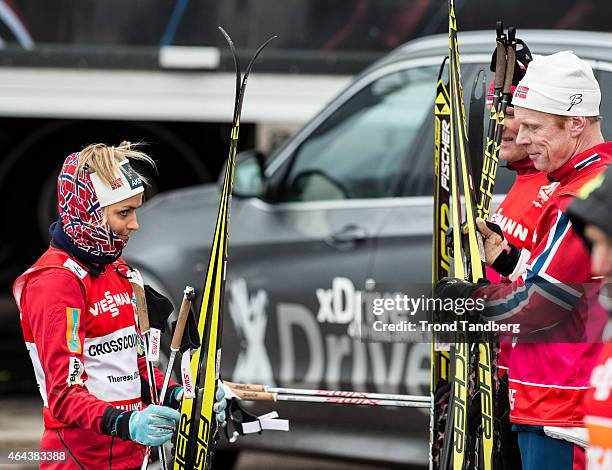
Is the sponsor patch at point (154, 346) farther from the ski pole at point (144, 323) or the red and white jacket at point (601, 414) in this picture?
the red and white jacket at point (601, 414)

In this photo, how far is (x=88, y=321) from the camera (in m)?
3.23

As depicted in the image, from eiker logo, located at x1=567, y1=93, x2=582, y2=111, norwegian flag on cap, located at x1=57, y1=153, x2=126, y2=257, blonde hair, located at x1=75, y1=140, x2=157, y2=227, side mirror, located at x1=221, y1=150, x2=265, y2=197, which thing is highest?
side mirror, located at x1=221, y1=150, x2=265, y2=197

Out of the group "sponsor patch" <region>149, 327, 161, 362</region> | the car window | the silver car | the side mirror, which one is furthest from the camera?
the side mirror

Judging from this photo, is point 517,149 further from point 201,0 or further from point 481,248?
point 201,0

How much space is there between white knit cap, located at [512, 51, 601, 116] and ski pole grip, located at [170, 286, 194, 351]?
1.04 metres

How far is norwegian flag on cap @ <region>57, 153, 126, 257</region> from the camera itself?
3225 millimetres

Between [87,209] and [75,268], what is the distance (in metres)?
0.16

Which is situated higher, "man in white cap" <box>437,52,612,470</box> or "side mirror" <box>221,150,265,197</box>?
"side mirror" <box>221,150,265,197</box>

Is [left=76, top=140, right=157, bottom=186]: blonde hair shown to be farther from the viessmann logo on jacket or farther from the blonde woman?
the viessmann logo on jacket

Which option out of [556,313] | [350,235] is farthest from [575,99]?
[350,235]

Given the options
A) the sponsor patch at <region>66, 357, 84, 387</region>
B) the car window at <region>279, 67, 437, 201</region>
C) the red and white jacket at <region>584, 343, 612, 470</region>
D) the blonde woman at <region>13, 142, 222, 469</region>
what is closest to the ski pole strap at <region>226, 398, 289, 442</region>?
the blonde woman at <region>13, 142, 222, 469</region>

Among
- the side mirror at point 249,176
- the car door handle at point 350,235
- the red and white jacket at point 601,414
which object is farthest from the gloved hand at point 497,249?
the side mirror at point 249,176

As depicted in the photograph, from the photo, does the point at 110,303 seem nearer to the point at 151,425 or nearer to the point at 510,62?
the point at 151,425

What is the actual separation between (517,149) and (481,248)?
1.47 ft
